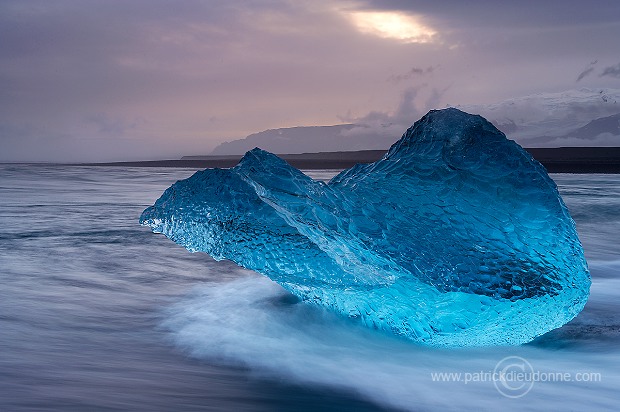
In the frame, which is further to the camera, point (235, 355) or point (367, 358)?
point (235, 355)

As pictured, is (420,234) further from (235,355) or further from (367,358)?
(235,355)

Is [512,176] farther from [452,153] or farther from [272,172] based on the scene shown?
[272,172]

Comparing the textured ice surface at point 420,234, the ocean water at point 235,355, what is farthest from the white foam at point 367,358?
the textured ice surface at point 420,234

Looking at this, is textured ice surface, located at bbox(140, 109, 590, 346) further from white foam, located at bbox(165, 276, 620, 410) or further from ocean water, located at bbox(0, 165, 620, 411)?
ocean water, located at bbox(0, 165, 620, 411)

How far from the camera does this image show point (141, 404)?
10.5 feet

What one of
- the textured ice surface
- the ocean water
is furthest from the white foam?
the textured ice surface

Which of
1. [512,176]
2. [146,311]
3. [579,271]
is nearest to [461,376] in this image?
[579,271]

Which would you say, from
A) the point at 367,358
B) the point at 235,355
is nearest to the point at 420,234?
the point at 367,358

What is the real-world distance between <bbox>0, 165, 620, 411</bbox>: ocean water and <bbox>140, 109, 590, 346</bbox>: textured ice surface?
296mm

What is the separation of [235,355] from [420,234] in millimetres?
1422

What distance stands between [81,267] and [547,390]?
4.71 m

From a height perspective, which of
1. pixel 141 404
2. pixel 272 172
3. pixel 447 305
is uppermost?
pixel 272 172

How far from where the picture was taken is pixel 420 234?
3.46 metres

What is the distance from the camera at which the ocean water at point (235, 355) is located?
132 inches
